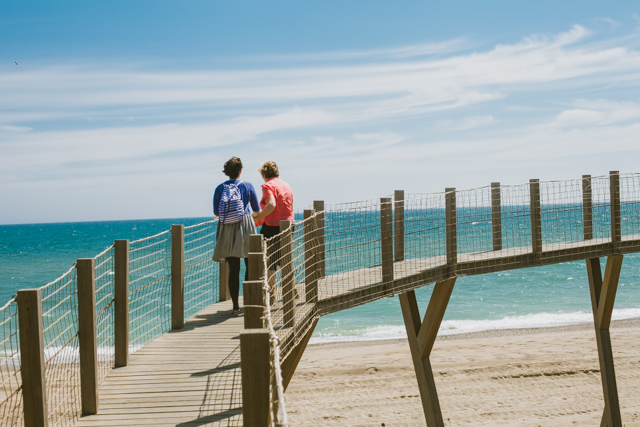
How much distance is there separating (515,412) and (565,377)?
2843mm

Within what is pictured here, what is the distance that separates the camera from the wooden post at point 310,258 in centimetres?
580

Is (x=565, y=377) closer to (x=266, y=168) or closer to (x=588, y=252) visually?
(x=588, y=252)

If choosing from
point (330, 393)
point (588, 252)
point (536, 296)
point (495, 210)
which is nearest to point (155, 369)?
point (495, 210)

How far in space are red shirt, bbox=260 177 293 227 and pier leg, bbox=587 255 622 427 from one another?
4852mm

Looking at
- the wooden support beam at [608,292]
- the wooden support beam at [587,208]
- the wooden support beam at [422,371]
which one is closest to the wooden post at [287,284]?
the wooden support beam at [422,371]

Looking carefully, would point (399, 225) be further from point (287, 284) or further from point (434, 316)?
→ point (287, 284)

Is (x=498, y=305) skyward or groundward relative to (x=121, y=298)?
groundward

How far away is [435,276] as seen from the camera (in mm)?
7082

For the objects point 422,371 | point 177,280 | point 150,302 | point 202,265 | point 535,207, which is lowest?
point 202,265

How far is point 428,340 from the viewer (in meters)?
7.26

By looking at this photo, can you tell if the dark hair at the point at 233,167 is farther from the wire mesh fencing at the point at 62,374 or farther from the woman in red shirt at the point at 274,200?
the wire mesh fencing at the point at 62,374

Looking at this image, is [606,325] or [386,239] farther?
[606,325]

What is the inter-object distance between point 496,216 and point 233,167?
3.76m

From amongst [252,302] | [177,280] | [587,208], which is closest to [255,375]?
[252,302]
